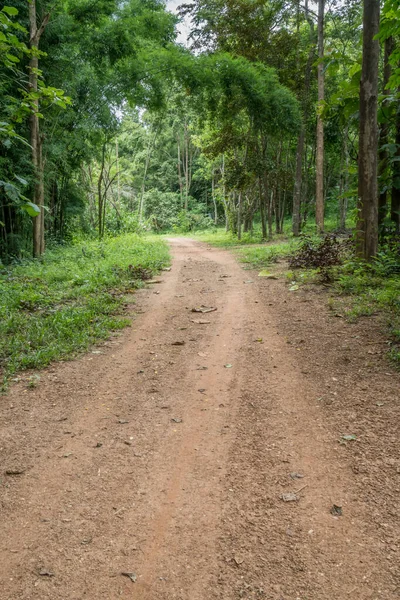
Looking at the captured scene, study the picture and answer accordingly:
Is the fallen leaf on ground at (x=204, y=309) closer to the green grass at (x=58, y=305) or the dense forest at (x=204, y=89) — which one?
the green grass at (x=58, y=305)

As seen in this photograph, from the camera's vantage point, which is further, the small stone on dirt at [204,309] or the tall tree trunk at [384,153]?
the tall tree trunk at [384,153]

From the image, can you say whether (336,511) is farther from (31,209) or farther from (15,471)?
(31,209)

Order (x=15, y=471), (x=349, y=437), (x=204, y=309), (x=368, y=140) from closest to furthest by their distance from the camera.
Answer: (x=15, y=471), (x=349, y=437), (x=204, y=309), (x=368, y=140)

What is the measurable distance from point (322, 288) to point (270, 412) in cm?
471

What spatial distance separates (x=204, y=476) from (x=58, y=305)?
202 inches

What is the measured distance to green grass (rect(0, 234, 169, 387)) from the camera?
4926 millimetres

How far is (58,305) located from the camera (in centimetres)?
702

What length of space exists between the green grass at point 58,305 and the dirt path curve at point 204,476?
0.55 meters

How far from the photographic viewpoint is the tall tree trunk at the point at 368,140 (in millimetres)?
6957

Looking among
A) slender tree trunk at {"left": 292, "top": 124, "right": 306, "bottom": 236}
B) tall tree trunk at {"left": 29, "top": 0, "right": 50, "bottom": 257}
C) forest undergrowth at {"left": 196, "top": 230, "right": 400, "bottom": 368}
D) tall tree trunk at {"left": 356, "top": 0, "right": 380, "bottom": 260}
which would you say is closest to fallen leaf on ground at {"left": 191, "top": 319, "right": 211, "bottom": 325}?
forest undergrowth at {"left": 196, "top": 230, "right": 400, "bottom": 368}

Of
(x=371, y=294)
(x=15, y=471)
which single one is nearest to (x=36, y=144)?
(x=371, y=294)

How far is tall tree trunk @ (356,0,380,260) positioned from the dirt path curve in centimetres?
338

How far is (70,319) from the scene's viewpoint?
19.2ft

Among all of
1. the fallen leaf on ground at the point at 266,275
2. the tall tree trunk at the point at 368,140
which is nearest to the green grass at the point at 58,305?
the fallen leaf on ground at the point at 266,275
